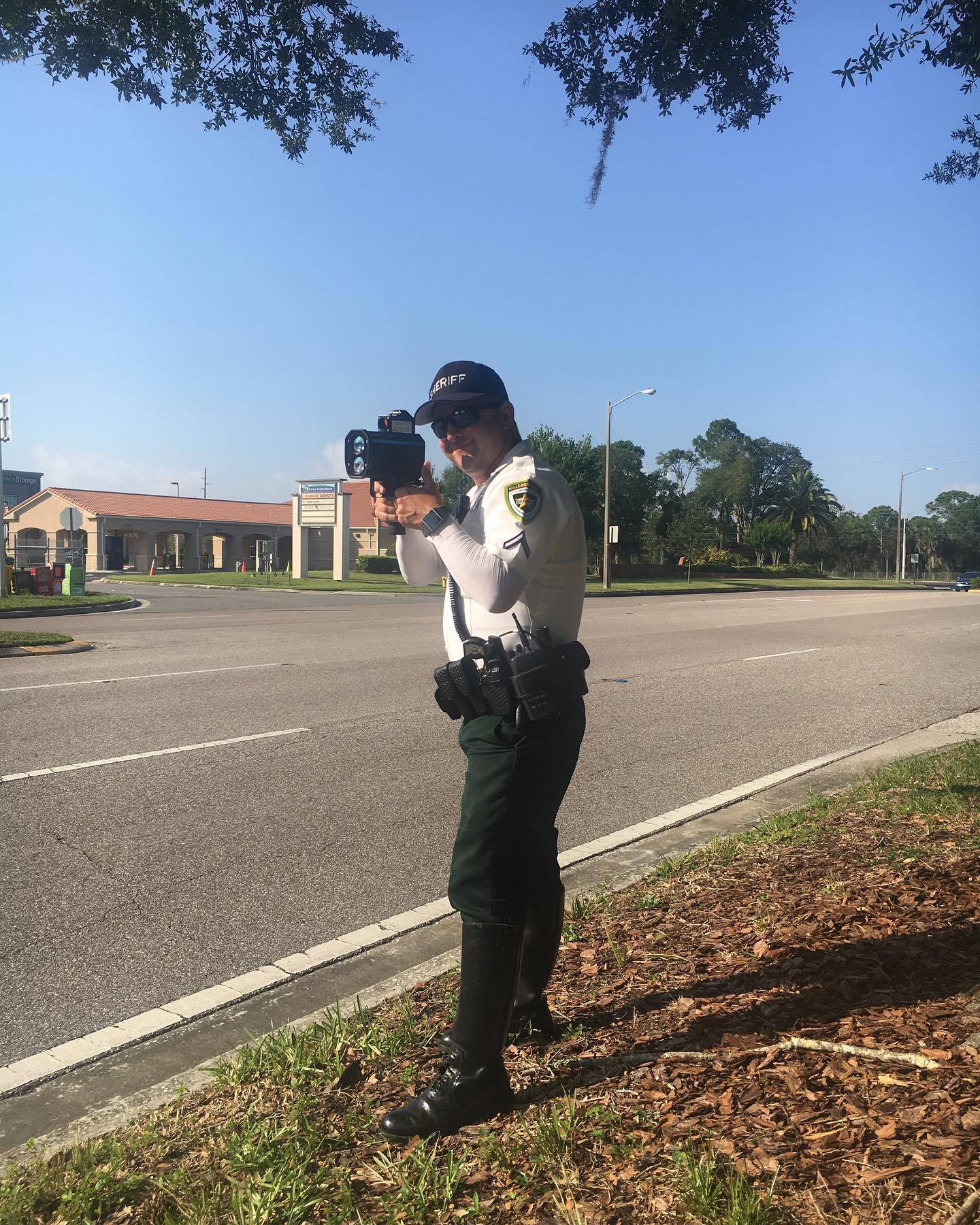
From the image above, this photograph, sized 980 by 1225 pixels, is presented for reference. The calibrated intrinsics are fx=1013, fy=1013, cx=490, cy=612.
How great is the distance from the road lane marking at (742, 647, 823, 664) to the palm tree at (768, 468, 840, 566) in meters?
82.8

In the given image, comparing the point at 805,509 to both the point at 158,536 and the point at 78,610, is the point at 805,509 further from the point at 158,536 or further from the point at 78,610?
the point at 78,610

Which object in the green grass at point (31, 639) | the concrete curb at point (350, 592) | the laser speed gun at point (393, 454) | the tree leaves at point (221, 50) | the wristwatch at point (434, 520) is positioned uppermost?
the tree leaves at point (221, 50)

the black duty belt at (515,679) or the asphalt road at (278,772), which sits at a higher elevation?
the black duty belt at (515,679)

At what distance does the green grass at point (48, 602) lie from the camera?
22.5m

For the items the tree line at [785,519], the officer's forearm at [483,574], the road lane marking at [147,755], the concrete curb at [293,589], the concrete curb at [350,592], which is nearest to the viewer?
the officer's forearm at [483,574]

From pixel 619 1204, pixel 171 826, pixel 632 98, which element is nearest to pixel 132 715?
pixel 171 826

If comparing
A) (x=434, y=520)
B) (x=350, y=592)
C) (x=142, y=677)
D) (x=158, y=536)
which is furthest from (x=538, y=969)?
(x=158, y=536)

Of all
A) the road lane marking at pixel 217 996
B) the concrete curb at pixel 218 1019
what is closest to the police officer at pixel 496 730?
the concrete curb at pixel 218 1019

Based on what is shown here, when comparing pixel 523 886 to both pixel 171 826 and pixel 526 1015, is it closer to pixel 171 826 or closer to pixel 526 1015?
pixel 526 1015

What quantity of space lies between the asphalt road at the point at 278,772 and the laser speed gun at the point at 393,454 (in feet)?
6.78

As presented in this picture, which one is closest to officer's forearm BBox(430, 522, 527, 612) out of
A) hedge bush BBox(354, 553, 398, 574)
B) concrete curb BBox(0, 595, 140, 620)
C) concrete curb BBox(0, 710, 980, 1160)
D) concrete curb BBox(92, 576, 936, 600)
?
concrete curb BBox(0, 710, 980, 1160)

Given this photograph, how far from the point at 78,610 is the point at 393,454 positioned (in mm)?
23164

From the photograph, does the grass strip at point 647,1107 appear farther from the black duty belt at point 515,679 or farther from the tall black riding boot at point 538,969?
the black duty belt at point 515,679

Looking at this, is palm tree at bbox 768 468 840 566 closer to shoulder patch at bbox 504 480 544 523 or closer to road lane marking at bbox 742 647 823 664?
road lane marking at bbox 742 647 823 664
